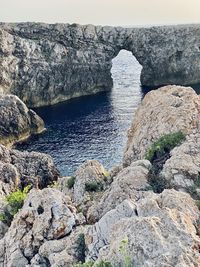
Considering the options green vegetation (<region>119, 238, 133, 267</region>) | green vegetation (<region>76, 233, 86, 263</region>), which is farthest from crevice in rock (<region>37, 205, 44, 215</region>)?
green vegetation (<region>119, 238, 133, 267</region>)

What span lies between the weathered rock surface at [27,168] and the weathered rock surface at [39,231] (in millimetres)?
33943

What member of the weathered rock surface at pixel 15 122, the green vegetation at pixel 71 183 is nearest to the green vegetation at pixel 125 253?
the green vegetation at pixel 71 183

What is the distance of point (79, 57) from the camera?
6225 inches

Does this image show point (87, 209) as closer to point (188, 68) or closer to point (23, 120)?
point (23, 120)

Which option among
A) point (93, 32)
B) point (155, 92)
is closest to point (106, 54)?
point (93, 32)

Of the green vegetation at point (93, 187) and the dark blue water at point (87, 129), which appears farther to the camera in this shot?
the dark blue water at point (87, 129)

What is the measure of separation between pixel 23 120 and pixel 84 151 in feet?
69.4

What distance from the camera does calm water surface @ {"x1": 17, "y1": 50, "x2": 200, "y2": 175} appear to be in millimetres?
89562

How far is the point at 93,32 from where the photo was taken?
541 feet

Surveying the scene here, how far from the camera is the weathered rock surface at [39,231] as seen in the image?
95.3 feet

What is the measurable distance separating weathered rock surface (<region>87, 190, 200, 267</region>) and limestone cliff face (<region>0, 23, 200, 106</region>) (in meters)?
115

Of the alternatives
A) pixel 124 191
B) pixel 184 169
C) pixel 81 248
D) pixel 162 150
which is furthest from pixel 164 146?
pixel 81 248

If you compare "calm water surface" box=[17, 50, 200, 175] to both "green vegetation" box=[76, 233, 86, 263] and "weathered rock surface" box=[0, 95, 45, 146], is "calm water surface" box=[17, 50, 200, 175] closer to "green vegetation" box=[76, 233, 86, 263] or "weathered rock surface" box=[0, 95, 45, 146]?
"weathered rock surface" box=[0, 95, 45, 146]

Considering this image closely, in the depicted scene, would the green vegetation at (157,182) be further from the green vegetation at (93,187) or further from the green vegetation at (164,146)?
the green vegetation at (93,187)
